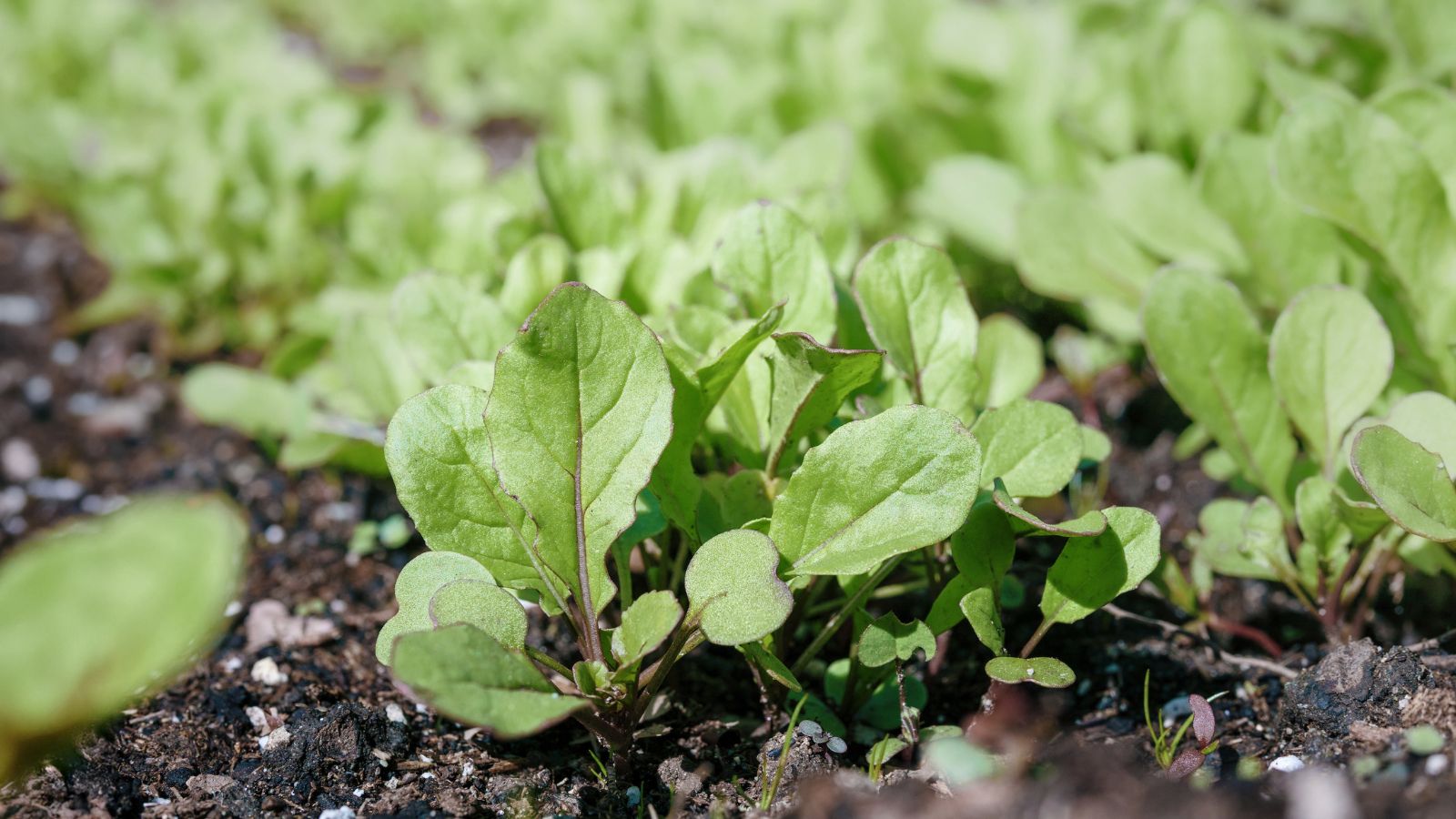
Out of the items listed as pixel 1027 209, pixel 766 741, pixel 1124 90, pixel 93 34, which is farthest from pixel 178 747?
pixel 93 34

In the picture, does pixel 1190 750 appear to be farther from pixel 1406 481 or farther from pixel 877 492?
pixel 877 492

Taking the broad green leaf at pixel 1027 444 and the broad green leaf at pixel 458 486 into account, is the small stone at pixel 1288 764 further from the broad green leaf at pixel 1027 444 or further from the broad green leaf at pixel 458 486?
the broad green leaf at pixel 458 486

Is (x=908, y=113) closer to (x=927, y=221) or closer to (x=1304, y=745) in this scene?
(x=927, y=221)

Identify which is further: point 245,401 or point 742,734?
point 245,401

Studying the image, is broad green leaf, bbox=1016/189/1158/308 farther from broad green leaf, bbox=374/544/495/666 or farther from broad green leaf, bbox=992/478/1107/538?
broad green leaf, bbox=374/544/495/666

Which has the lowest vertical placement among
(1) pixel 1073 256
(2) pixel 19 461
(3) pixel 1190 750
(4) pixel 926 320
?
(2) pixel 19 461

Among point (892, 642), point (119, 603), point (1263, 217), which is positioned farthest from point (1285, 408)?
point (119, 603)

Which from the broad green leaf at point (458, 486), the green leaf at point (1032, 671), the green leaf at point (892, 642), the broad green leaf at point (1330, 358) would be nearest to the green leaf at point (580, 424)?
the broad green leaf at point (458, 486)
